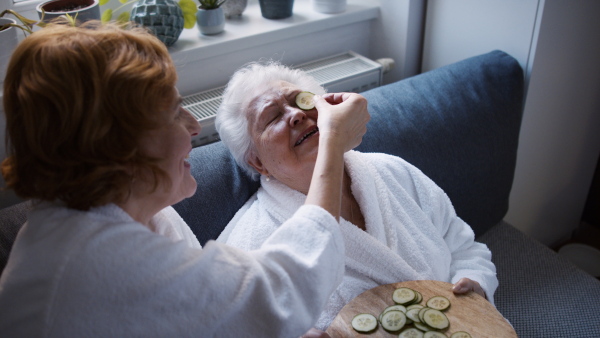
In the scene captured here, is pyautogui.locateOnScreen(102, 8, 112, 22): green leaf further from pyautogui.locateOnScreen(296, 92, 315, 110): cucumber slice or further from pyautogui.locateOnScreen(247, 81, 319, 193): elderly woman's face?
pyautogui.locateOnScreen(296, 92, 315, 110): cucumber slice

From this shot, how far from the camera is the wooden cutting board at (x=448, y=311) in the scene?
1078mm

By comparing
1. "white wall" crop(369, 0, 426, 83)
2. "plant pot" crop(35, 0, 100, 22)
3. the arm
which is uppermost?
"plant pot" crop(35, 0, 100, 22)

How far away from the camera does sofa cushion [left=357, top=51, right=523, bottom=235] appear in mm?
1796

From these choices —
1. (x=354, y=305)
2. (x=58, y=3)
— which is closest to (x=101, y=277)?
(x=354, y=305)

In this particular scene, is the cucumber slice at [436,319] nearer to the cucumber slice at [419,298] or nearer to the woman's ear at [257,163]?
the cucumber slice at [419,298]

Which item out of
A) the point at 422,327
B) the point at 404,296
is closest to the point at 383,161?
the point at 404,296

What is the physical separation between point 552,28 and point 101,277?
1802mm

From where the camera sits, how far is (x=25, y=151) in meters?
0.83

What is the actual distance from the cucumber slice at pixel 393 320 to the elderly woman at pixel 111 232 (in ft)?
0.75

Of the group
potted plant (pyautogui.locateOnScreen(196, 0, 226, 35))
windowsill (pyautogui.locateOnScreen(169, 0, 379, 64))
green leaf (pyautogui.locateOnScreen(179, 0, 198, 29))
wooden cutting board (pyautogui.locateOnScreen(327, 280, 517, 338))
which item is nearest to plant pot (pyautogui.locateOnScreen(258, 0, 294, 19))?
windowsill (pyautogui.locateOnScreen(169, 0, 379, 64))

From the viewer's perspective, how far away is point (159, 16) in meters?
1.79

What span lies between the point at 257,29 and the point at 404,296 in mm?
1286

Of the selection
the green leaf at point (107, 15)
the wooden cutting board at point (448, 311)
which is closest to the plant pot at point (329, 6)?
the green leaf at point (107, 15)

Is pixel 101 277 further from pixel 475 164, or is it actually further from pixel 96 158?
pixel 475 164
